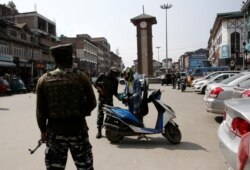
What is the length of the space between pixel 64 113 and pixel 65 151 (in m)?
0.43

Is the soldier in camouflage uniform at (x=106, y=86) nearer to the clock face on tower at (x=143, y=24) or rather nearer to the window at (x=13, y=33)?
the window at (x=13, y=33)

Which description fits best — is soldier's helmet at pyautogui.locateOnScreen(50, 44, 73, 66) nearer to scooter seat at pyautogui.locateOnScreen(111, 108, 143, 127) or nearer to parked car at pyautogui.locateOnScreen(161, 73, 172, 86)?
scooter seat at pyautogui.locateOnScreen(111, 108, 143, 127)

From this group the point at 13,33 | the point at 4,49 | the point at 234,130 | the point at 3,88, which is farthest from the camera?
the point at 13,33

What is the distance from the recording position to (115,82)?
8.31m

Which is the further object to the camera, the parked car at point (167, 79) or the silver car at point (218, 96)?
the parked car at point (167, 79)

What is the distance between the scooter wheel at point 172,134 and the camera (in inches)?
291

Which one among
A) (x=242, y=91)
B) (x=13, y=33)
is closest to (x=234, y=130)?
(x=242, y=91)

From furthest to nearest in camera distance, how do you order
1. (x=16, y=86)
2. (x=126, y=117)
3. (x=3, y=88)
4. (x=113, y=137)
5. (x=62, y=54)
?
(x=16, y=86) → (x=3, y=88) → (x=113, y=137) → (x=126, y=117) → (x=62, y=54)

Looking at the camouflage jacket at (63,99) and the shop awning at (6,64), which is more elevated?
the shop awning at (6,64)

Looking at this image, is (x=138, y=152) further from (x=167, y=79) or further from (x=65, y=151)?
(x=167, y=79)

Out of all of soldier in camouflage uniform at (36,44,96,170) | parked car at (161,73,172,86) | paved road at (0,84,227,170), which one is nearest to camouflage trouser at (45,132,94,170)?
soldier in camouflage uniform at (36,44,96,170)

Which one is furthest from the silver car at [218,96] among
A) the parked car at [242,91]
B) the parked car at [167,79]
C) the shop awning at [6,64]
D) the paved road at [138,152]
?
the shop awning at [6,64]

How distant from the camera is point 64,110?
Answer: 11.7 ft

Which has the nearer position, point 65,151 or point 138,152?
point 65,151
